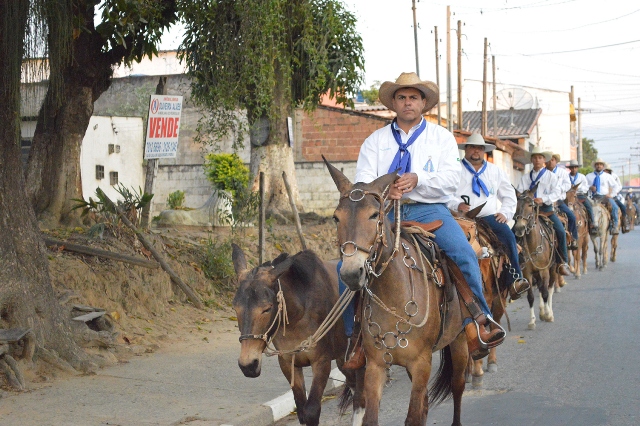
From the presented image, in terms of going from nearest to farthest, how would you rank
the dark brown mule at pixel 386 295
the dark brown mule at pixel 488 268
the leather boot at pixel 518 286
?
the dark brown mule at pixel 386 295 → the dark brown mule at pixel 488 268 → the leather boot at pixel 518 286

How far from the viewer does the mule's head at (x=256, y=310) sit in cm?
575

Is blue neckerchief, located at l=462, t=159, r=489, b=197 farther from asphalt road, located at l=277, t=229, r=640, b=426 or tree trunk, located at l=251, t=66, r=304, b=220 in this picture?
tree trunk, located at l=251, t=66, r=304, b=220

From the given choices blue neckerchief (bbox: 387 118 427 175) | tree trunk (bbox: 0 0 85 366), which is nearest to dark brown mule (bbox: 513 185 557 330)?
blue neckerchief (bbox: 387 118 427 175)

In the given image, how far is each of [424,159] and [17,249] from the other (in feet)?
15.0

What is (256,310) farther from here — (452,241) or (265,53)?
(265,53)

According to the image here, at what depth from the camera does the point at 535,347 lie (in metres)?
10.8

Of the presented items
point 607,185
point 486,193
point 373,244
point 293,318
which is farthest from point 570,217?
point 373,244

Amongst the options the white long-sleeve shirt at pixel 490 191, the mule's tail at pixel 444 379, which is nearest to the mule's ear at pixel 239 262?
the mule's tail at pixel 444 379

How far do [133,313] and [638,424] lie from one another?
673 cm

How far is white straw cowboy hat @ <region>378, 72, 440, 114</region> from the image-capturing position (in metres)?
6.41

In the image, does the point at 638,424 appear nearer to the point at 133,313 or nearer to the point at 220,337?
the point at 220,337

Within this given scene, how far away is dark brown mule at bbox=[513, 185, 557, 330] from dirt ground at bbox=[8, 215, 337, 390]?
4.67 m

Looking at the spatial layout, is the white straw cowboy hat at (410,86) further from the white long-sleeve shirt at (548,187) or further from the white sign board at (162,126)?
the white long-sleeve shirt at (548,187)

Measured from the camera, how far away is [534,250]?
12.9 meters
